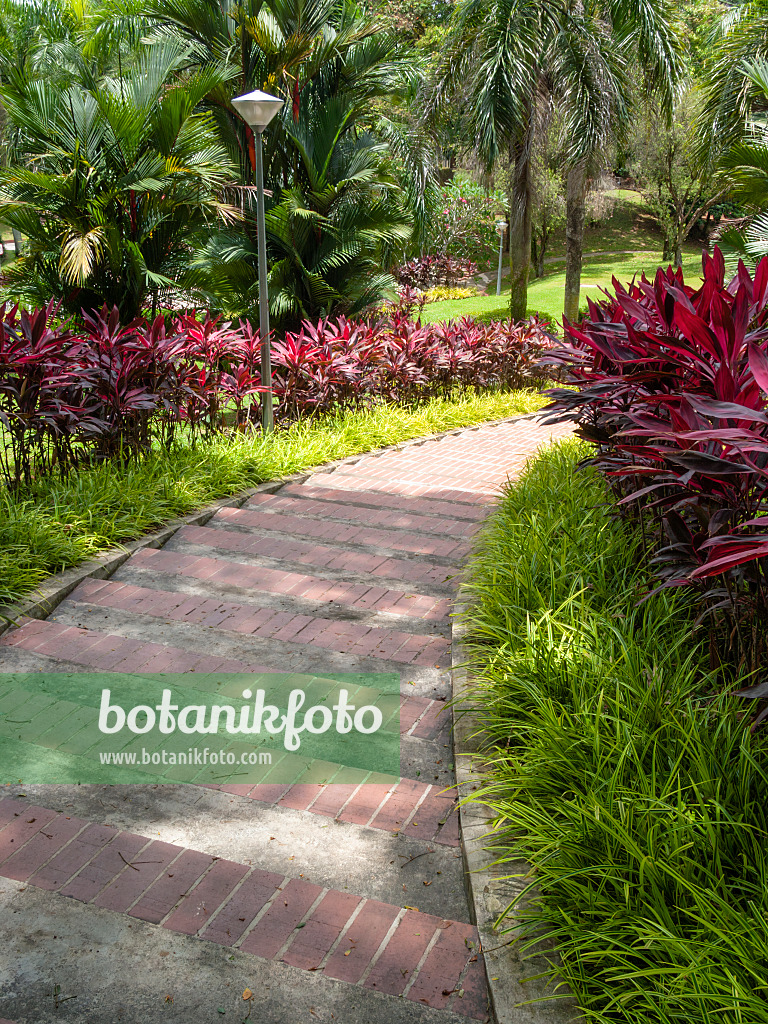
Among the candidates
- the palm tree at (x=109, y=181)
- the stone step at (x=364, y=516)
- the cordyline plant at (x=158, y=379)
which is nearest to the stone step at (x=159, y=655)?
the cordyline plant at (x=158, y=379)

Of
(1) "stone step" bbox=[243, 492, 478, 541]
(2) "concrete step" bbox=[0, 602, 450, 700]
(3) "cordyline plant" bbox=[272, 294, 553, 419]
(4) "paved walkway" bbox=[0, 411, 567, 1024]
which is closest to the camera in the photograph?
(4) "paved walkway" bbox=[0, 411, 567, 1024]

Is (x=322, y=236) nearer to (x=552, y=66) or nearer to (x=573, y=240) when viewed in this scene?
(x=552, y=66)

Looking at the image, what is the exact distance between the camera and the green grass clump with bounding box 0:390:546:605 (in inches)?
181

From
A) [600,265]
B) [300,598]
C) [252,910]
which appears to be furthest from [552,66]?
[600,265]

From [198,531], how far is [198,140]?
553cm

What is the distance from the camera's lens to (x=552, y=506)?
4918 mm

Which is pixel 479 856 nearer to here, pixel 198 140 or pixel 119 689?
pixel 119 689

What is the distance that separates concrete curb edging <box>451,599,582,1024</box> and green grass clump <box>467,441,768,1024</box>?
52mm

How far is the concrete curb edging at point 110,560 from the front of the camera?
4.14 m

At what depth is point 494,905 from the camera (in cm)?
226

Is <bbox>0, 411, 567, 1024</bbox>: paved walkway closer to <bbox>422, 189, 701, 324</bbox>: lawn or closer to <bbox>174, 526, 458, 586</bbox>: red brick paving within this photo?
<bbox>174, 526, 458, 586</bbox>: red brick paving

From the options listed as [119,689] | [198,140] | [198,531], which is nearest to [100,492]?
[198,531]

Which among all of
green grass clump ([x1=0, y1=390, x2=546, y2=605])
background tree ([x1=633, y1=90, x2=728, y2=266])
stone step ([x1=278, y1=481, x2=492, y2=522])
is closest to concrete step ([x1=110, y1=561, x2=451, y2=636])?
green grass clump ([x1=0, y1=390, x2=546, y2=605])

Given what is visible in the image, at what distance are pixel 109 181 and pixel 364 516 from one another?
18.2ft
